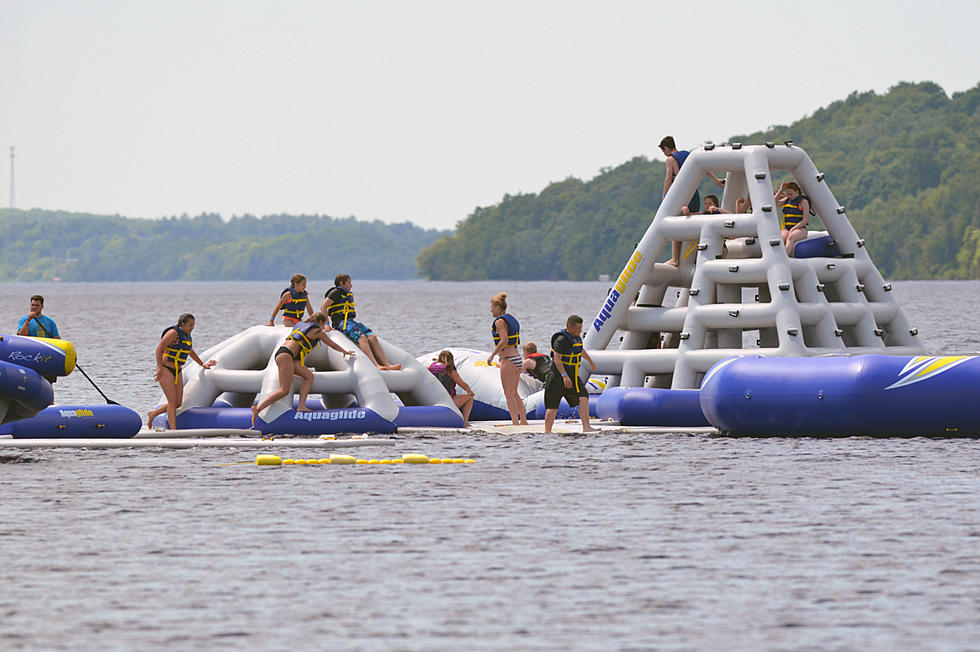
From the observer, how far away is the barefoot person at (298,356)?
Result: 24.3 metres

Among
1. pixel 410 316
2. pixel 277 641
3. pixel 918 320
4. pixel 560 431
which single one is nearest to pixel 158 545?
pixel 277 641

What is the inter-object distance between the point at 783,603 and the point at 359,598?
282 cm

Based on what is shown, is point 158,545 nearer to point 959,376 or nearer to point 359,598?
point 359,598

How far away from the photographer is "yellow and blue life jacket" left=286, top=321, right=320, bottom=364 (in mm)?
24406

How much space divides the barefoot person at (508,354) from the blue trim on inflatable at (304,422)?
6.08 ft

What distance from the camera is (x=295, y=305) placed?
1044 inches

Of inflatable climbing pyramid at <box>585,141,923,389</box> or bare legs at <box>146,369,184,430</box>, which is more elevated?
inflatable climbing pyramid at <box>585,141,923,389</box>

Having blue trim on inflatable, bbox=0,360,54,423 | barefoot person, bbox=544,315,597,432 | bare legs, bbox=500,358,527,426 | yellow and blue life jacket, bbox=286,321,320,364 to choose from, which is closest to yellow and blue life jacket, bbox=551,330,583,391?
barefoot person, bbox=544,315,597,432

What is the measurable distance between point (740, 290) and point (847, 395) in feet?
14.9

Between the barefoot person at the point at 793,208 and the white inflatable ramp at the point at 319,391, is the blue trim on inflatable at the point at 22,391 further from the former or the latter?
the barefoot person at the point at 793,208

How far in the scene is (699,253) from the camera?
26828 millimetres

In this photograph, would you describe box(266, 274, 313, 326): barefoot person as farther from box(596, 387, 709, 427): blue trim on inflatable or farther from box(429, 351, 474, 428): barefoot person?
box(596, 387, 709, 427): blue trim on inflatable

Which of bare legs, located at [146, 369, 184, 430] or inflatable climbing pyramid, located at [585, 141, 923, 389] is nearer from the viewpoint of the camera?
bare legs, located at [146, 369, 184, 430]

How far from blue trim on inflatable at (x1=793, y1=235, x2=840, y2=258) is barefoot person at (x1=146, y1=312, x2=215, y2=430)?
29.7 ft
